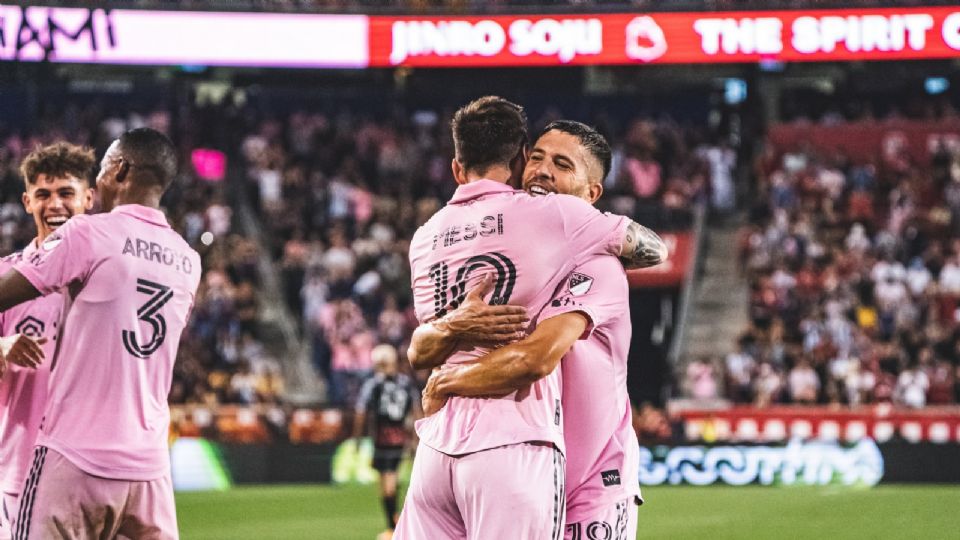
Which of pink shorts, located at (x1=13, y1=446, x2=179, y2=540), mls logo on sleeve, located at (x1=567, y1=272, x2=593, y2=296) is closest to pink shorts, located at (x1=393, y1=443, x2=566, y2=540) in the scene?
mls logo on sleeve, located at (x1=567, y1=272, x2=593, y2=296)

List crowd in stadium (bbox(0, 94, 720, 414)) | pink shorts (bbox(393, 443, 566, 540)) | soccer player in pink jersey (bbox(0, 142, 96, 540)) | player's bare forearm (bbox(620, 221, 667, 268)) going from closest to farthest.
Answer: pink shorts (bbox(393, 443, 566, 540)) < player's bare forearm (bbox(620, 221, 667, 268)) < soccer player in pink jersey (bbox(0, 142, 96, 540)) < crowd in stadium (bbox(0, 94, 720, 414))

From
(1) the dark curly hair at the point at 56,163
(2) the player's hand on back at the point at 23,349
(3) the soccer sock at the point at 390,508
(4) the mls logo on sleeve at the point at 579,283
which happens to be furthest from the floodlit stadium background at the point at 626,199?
(4) the mls logo on sleeve at the point at 579,283

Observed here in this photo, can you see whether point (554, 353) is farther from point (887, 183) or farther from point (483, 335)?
point (887, 183)

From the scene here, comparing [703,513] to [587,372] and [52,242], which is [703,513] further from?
[52,242]

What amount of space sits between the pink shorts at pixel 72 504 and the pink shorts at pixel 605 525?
1.65 meters

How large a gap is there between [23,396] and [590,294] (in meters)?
2.56

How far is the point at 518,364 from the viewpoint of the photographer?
4.57 m

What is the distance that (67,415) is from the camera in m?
5.26

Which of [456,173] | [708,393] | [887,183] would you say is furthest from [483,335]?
[887,183]

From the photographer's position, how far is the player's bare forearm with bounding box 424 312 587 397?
4.57 meters

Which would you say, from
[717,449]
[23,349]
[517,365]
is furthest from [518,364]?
[717,449]

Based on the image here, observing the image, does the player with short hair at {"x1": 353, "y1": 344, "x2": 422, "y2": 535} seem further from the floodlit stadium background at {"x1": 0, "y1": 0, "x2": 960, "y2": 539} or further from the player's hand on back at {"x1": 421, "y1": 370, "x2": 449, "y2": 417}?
the player's hand on back at {"x1": 421, "y1": 370, "x2": 449, "y2": 417}

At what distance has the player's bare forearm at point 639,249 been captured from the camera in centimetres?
495

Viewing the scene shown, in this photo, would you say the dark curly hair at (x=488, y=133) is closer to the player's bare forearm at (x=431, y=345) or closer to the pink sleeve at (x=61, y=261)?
the player's bare forearm at (x=431, y=345)
